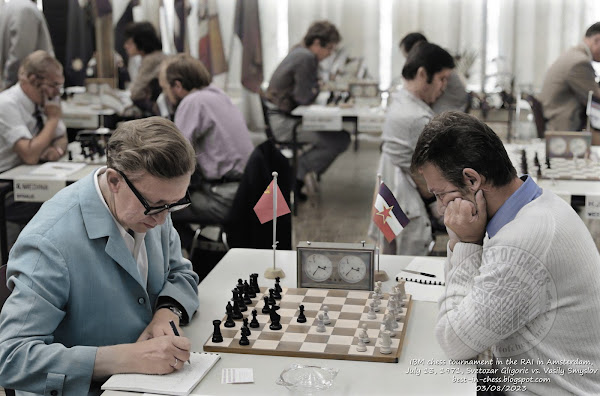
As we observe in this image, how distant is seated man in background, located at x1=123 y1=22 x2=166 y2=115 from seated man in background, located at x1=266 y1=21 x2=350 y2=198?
1006 millimetres

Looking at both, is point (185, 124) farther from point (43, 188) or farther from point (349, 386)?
point (349, 386)

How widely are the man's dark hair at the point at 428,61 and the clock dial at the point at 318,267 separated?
5.62 ft

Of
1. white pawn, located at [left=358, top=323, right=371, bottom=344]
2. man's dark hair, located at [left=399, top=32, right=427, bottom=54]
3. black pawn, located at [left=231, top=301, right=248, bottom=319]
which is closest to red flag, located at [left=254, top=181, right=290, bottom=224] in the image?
black pawn, located at [left=231, top=301, right=248, bottom=319]

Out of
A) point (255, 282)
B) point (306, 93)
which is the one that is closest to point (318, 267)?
point (255, 282)

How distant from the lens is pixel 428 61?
3885 mm

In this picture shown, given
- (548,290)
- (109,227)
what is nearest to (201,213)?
(109,227)

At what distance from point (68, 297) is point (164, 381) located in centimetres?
32

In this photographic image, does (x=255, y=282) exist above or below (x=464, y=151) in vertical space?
below

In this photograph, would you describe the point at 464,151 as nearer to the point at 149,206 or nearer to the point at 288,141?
the point at 149,206

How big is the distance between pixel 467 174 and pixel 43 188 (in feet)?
9.21

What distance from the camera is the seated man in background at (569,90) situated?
19.5 ft

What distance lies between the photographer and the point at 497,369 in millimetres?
1960

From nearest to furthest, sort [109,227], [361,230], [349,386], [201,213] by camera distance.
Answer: [349,386]
[109,227]
[201,213]
[361,230]

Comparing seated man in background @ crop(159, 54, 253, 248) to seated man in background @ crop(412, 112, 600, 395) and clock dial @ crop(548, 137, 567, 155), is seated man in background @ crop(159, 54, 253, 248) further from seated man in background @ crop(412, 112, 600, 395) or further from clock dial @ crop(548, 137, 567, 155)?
seated man in background @ crop(412, 112, 600, 395)
